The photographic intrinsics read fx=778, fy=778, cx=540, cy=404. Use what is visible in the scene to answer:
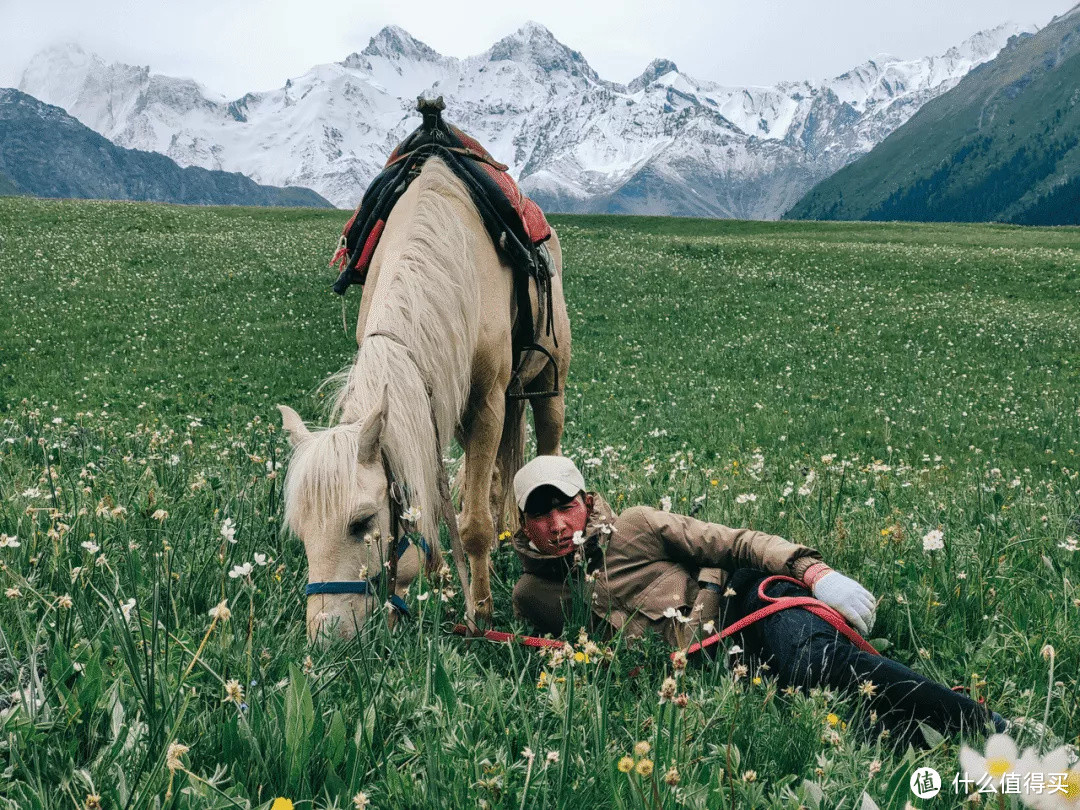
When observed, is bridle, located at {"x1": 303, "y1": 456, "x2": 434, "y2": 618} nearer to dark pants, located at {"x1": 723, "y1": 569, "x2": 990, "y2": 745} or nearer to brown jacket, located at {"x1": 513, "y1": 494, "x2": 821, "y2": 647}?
brown jacket, located at {"x1": 513, "y1": 494, "x2": 821, "y2": 647}

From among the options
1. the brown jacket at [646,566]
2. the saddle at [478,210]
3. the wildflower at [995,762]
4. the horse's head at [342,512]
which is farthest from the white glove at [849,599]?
the saddle at [478,210]

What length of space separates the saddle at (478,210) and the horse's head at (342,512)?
88.8 inches

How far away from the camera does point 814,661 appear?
135 inches

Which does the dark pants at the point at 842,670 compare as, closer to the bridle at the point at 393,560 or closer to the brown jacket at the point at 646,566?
the brown jacket at the point at 646,566

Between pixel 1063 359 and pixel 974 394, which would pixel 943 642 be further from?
pixel 1063 359

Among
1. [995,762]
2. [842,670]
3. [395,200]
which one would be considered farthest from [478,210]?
[995,762]

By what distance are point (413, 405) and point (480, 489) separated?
3.91 ft

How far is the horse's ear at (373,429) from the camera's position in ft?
11.2

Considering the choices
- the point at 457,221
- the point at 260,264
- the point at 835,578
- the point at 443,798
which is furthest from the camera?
the point at 260,264

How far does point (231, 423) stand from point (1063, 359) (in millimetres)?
17112

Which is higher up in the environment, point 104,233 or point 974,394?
point 104,233

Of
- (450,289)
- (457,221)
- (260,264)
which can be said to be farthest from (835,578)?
(260,264)

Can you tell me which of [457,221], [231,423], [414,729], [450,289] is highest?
[457,221]

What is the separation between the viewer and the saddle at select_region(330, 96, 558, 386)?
17.5 ft
